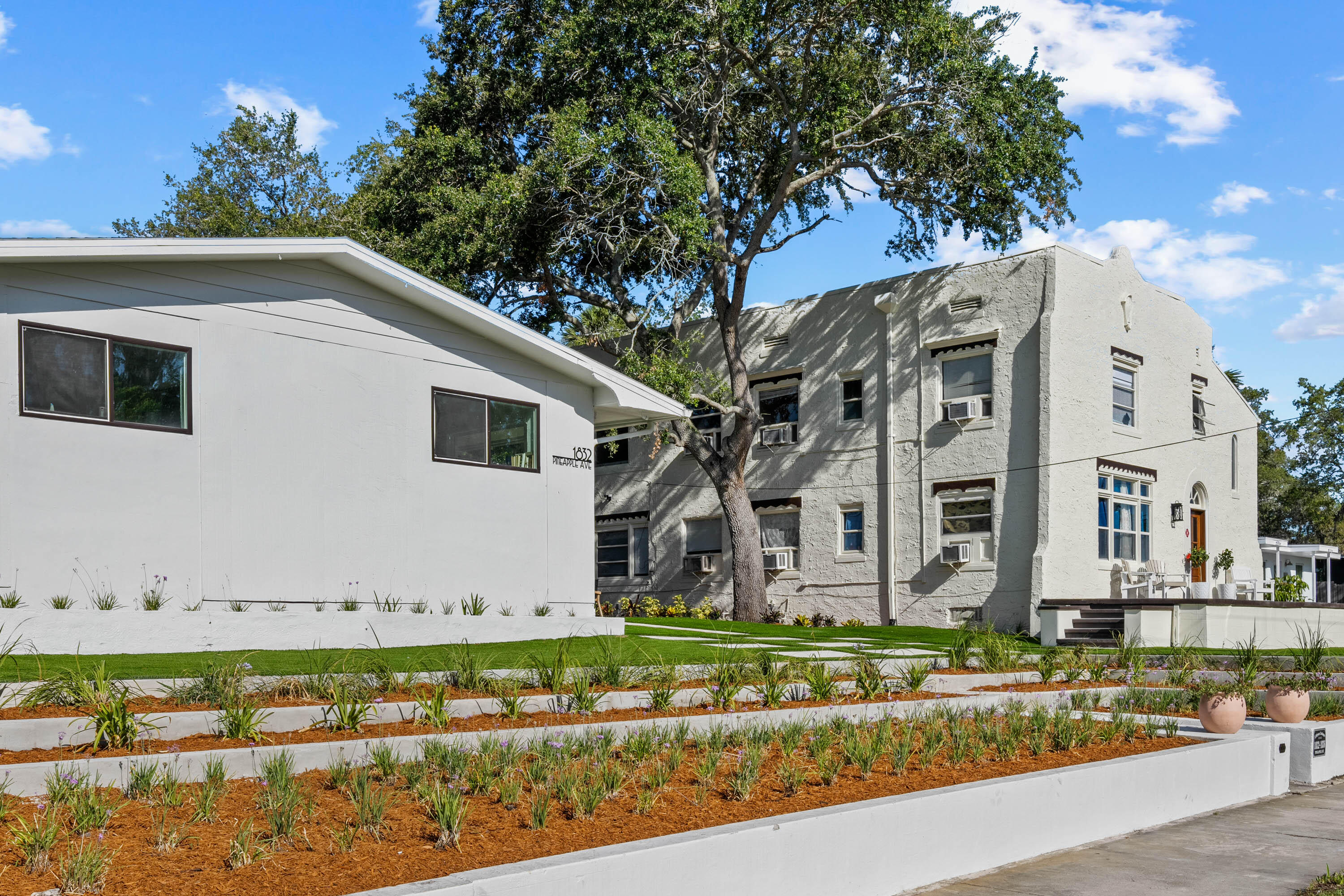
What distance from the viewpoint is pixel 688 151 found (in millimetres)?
26281

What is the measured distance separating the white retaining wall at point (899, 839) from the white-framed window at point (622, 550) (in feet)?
79.7

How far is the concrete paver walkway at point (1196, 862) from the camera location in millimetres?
6320

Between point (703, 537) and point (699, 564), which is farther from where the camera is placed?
point (703, 537)

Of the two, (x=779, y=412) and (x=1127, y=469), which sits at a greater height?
(x=779, y=412)

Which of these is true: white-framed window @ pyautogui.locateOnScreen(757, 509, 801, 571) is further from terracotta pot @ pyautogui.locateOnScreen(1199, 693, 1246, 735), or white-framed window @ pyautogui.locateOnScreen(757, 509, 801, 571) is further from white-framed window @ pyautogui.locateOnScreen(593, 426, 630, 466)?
terracotta pot @ pyautogui.locateOnScreen(1199, 693, 1246, 735)

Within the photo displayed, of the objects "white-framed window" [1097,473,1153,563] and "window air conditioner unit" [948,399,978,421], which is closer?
"window air conditioner unit" [948,399,978,421]

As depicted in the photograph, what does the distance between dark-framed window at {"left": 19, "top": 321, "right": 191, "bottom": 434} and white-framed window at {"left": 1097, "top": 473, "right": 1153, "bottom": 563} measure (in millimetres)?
19607

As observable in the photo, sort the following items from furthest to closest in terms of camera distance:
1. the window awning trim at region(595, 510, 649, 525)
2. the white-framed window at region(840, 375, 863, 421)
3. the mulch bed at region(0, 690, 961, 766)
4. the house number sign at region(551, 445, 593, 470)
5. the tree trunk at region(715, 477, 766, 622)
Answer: the window awning trim at region(595, 510, 649, 525), the white-framed window at region(840, 375, 863, 421), the tree trunk at region(715, 477, 766, 622), the house number sign at region(551, 445, 593, 470), the mulch bed at region(0, 690, 961, 766)

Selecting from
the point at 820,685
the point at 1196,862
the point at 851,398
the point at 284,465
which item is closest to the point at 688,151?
the point at 851,398

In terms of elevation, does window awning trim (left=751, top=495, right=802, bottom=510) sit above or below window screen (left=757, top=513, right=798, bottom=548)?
above

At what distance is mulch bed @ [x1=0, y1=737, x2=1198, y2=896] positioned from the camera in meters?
4.95

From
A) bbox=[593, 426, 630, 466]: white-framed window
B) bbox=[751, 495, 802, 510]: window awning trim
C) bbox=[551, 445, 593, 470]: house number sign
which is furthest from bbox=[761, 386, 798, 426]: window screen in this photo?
bbox=[551, 445, 593, 470]: house number sign

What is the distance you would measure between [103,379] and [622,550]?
21.1 metres

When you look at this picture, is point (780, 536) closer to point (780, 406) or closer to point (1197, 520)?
point (780, 406)
